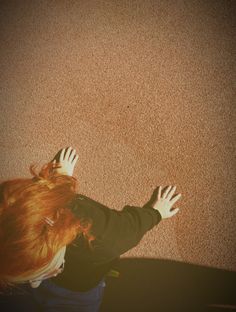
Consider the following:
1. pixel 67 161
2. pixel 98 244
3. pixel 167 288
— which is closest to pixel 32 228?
pixel 98 244

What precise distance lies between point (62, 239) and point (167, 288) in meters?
0.81

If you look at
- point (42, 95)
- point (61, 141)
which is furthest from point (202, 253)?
point (42, 95)

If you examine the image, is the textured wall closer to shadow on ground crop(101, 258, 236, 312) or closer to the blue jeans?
shadow on ground crop(101, 258, 236, 312)

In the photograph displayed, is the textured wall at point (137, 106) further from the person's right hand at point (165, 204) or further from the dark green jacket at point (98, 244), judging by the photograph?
the dark green jacket at point (98, 244)

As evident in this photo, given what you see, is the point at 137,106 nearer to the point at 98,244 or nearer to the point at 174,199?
the point at 174,199

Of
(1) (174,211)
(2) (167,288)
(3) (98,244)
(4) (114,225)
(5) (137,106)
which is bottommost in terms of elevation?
(2) (167,288)

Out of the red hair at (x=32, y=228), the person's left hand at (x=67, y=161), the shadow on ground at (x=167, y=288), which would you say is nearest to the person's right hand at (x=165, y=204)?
the shadow on ground at (x=167, y=288)

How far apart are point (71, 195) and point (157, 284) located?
30.3 inches

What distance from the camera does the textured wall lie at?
5.70 feet

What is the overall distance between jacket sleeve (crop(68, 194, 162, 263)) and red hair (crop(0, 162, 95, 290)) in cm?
5

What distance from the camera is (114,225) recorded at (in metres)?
1.52

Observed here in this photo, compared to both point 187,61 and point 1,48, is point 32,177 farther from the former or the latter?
point 187,61

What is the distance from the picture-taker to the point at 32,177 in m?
1.88

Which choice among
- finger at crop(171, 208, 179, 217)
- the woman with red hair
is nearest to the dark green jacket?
the woman with red hair
